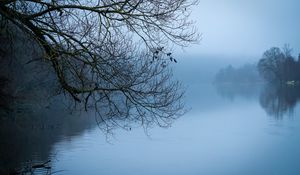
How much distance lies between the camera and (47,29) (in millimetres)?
5625

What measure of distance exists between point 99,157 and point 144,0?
13.6 m

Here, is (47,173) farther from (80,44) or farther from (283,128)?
(283,128)

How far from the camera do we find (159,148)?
20.5 metres

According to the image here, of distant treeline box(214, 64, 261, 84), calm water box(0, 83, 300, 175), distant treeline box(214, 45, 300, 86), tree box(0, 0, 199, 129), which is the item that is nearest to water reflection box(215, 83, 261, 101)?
distant treeline box(214, 45, 300, 86)

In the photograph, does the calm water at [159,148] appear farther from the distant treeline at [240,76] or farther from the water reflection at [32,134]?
the distant treeline at [240,76]

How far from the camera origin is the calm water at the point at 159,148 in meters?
16.9

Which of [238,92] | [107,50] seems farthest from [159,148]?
[238,92]

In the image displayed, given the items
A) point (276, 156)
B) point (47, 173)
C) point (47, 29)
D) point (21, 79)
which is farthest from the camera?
point (21, 79)

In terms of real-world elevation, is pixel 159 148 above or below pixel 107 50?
below

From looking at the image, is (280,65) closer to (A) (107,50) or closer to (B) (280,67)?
(B) (280,67)

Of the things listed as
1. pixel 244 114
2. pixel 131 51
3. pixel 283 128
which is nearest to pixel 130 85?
pixel 131 51

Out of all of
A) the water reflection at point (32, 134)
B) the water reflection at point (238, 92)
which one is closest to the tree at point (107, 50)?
the water reflection at point (32, 134)

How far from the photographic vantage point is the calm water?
16.9 metres

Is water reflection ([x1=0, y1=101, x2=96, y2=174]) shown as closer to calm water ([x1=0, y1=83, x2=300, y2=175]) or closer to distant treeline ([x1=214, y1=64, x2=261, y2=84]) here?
calm water ([x1=0, y1=83, x2=300, y2=175])
